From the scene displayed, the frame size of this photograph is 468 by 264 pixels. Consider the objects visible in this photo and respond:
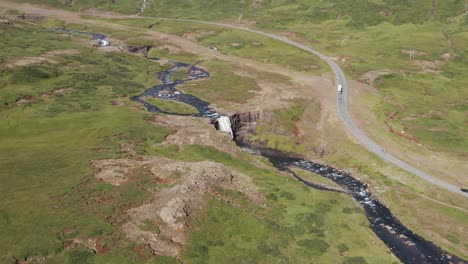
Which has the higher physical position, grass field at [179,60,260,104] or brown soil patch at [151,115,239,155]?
grass field at [179,60,260,104]

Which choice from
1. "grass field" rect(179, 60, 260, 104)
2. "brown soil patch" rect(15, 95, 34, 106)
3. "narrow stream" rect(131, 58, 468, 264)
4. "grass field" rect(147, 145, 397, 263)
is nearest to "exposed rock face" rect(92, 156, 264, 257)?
"grass field" rect(147, 145, 397, 263)

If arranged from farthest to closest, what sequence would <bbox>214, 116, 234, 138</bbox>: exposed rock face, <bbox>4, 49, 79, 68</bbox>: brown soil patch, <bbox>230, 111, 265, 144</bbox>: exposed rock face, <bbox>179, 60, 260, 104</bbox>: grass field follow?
<bbox>4, 49, 79, 68</bbox>: brown soil patch
<bbox>179, 60, 260, 104</bbox>: grass field
<bbox>230, 111, 265, 144</bbox>: exposed rock face
<bbox>214, 116, 234, 138</bbox>: exposed rock face

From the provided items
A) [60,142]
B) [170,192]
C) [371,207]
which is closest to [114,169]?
[170,192]

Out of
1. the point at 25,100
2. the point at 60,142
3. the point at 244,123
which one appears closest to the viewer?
the point at 60,142

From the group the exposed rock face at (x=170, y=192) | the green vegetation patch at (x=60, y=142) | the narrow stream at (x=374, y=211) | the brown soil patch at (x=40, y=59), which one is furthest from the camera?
the brown soil patch at (x=40, y=59)

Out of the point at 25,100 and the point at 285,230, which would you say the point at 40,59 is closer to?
the point at 25,100

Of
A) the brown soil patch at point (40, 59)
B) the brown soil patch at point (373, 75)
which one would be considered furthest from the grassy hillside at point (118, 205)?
the brown soil patch at point (373, 75)

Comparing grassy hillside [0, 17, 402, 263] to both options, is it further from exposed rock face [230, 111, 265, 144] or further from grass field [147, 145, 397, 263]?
exposed rock face [230, 111, 265, 144]

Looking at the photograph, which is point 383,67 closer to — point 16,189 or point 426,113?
point 426,113

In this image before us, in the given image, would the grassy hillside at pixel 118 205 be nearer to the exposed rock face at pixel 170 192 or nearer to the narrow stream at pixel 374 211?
the exposed rock face at pixel 170 192

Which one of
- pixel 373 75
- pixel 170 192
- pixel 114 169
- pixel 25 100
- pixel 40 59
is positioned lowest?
pixel 114 169
